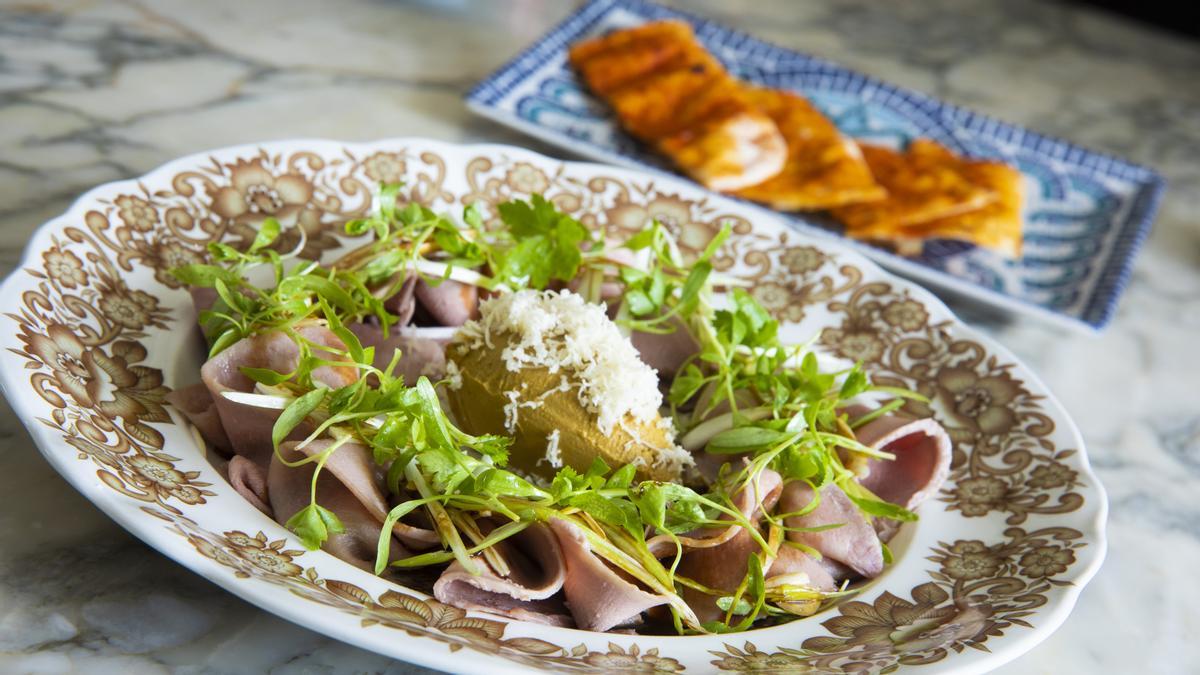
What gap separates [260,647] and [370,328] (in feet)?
1.71

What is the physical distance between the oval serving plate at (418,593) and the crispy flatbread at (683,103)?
482mm

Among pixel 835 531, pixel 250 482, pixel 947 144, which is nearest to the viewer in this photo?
pixel 250 482

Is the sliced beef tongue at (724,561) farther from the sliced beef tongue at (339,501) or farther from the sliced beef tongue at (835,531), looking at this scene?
the sliced beef tongue at (339,501)

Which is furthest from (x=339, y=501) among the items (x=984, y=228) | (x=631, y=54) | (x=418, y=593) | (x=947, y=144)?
(x=947, y=144)

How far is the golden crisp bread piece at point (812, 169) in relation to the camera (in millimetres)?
2684

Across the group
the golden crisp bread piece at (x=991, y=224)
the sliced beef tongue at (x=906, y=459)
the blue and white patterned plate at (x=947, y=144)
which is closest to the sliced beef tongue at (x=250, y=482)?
the sliced beef tongue at (x=906, y=459)

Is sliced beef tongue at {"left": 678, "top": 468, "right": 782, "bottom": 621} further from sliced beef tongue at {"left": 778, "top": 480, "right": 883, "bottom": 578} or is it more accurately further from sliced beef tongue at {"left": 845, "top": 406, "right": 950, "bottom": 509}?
sliced beef tongue at {"left": 845, "top": 406, "right": 950, "bottom": 509}

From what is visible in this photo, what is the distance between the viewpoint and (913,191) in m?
2.81

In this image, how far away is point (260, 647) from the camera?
139cm

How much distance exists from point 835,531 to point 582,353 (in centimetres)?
43

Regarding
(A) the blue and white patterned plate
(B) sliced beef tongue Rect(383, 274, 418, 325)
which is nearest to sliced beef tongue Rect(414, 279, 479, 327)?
(B) sliced beef tongue Rect(383, 274, 418, 325)

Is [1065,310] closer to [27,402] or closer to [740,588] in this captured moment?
[740,588]

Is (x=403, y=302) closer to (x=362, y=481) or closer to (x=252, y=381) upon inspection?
(x=252, y=381)

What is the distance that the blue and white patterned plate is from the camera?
2604mm
